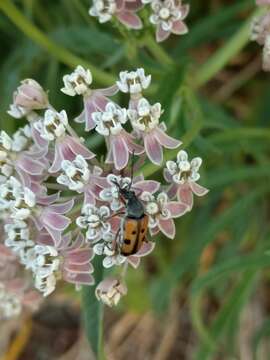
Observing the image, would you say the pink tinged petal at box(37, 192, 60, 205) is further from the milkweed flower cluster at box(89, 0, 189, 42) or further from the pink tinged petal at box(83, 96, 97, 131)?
the milkweed flower cluster at box(89, 0, 189, 42)

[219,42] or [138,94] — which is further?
[219,42]

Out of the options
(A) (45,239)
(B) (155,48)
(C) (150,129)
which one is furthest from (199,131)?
(A) (45,239)

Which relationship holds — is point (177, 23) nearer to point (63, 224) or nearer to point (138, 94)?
point (138, 94)

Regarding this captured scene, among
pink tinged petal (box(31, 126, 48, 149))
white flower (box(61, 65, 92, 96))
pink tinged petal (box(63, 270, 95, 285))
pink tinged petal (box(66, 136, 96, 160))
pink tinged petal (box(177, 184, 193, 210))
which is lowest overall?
pink tinged petal (box(63, 270, 95, 285))

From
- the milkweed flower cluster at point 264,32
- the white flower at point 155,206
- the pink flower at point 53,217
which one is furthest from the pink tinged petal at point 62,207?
the milkweed flower cluster at point 264,32

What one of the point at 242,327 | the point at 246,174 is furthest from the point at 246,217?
the point at 242,327

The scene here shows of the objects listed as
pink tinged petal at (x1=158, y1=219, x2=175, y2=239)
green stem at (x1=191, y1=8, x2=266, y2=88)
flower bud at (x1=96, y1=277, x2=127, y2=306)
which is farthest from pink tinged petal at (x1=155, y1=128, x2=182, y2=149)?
green stem at (x1=191, y1=8, x2=266, y2=88)
